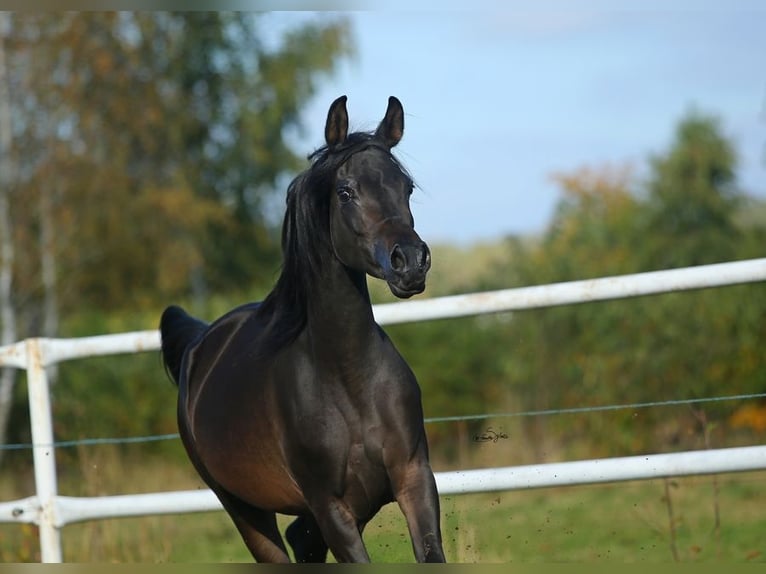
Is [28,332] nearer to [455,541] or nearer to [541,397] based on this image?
[541,397]

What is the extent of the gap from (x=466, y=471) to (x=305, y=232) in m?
1.64

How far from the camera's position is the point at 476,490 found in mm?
5426

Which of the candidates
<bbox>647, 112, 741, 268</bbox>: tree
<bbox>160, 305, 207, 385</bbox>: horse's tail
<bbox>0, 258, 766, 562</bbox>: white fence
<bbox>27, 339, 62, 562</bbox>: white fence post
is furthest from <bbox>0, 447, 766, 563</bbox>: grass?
<bbox>647, 112, 741, 268</bbox>: tree

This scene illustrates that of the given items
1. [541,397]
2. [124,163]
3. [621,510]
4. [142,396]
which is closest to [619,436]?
[541,397]

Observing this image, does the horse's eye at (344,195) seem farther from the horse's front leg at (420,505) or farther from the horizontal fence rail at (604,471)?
the horizontal fence rail at (604,471)

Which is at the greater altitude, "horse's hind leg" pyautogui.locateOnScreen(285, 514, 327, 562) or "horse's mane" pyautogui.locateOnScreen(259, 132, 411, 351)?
"horse's mane" pyautogui.locateOnScreen(259, 132, 411, 351)

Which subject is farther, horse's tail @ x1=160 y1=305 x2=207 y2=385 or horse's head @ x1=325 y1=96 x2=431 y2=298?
horse's tail @ x1=160 y1=305 x2=207 y2=385

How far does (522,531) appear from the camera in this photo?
7570mm

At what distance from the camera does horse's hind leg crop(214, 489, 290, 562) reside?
5.45 meters

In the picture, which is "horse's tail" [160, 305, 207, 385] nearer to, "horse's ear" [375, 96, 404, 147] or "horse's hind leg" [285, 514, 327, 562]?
"horse's hind leg" [285, 514, 327, 562]

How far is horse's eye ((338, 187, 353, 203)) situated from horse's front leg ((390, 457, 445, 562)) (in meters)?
0.97

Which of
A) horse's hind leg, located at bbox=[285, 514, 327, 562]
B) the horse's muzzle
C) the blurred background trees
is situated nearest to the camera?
the horse's muzzle

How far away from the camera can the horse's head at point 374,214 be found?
390cm

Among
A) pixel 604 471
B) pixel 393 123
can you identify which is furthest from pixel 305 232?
pixel 604 471
